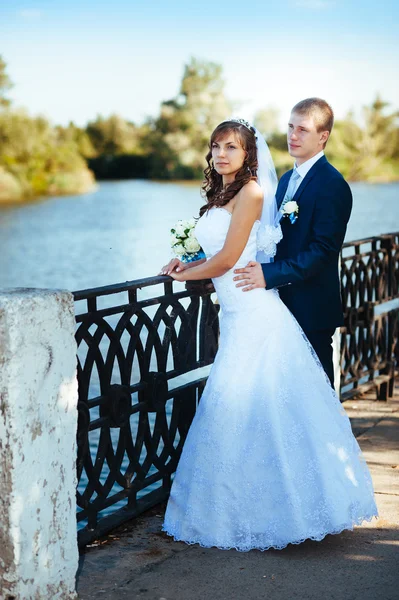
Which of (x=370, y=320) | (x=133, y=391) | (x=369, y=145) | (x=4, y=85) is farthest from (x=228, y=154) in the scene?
(x=369, y=145)

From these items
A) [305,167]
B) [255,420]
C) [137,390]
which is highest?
[305,167]

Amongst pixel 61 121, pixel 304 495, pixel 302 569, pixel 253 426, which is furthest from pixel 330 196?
pixel 61 121

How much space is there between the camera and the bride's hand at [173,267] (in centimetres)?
427

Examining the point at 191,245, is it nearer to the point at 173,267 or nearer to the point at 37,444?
the point at 173,267

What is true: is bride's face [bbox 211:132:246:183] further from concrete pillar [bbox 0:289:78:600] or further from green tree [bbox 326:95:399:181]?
green tree [bbox 326:95:399:181]

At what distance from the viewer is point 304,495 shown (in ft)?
12.8

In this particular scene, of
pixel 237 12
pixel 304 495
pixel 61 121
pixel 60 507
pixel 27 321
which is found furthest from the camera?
pixel 237 12

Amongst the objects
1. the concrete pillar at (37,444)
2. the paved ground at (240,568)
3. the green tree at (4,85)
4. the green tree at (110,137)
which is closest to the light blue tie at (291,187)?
the concrete pillar at (37,444)

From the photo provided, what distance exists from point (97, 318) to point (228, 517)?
1.08m

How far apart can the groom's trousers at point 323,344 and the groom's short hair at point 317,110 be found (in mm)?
1014

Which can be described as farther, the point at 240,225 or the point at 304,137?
the point at 304,137

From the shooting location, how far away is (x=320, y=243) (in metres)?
4.07

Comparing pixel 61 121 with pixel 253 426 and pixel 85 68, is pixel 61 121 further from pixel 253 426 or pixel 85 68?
pixel 253 426

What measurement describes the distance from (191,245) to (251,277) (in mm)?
396
